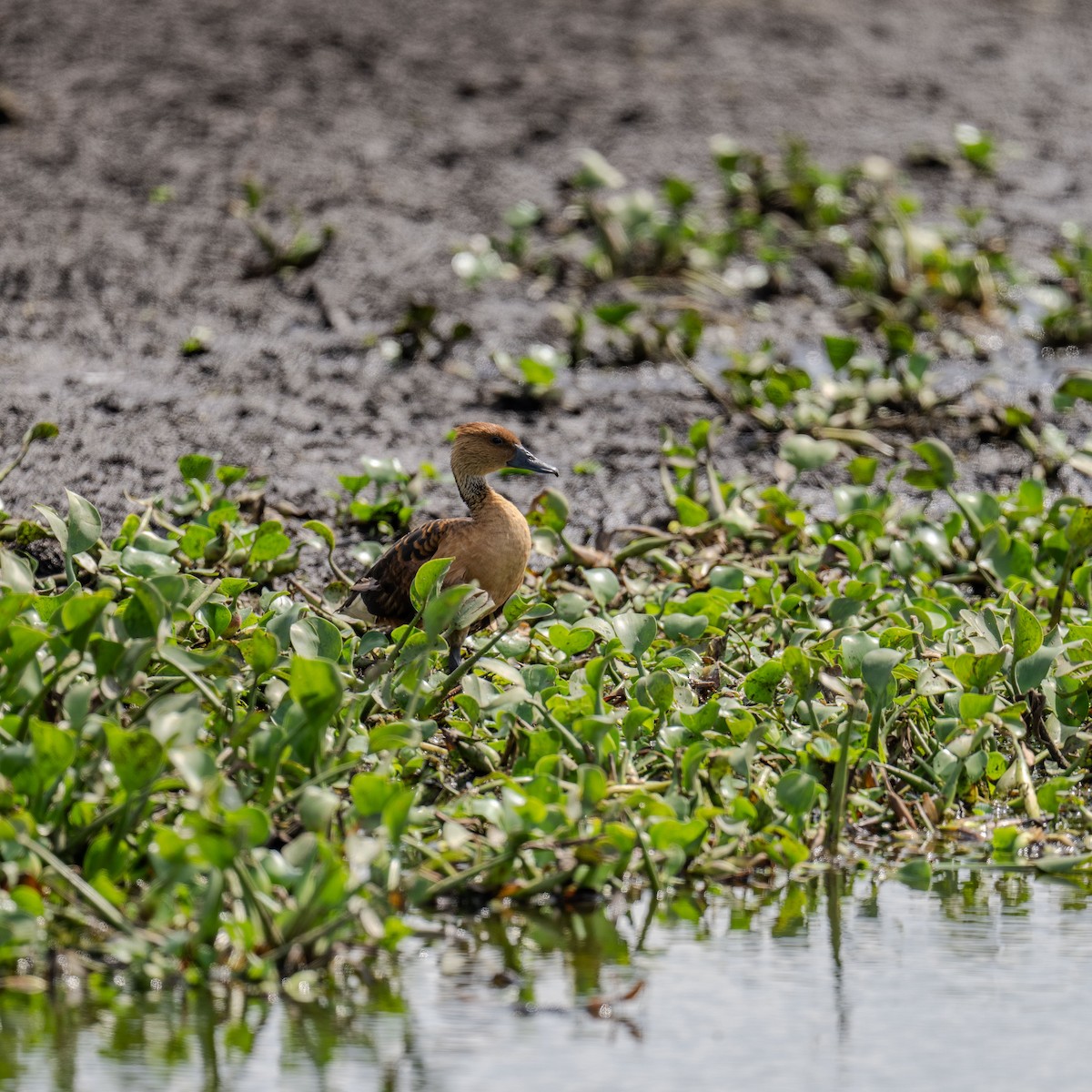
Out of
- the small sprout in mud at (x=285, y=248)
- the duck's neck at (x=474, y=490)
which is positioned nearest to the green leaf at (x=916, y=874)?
the duck's neck at (x=474, y=490)

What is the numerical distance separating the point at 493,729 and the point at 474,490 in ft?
3.65

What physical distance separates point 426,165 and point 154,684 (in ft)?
22.4

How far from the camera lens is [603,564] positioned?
239 inches

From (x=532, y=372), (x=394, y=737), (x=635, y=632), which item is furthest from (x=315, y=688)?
(x=532, y=372)

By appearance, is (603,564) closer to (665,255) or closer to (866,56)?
(665,255)

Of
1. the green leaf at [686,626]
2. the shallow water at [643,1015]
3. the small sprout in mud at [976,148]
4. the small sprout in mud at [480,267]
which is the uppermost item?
the small sprout in mud at [976,148]

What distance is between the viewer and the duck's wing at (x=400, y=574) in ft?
17.5

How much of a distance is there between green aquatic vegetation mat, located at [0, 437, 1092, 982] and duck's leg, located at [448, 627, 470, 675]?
0.40 feet

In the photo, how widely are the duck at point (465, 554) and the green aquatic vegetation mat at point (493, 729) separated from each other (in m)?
0.13

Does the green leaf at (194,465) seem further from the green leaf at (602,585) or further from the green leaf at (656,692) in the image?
the green leaf at (656,692)

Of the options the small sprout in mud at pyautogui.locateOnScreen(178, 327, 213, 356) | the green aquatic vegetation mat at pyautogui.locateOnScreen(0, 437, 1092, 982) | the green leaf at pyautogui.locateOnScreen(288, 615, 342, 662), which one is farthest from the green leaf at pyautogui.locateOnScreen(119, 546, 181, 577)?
the small sprout in mud at pyautogui.locateOnScreen(178, 327, 213, 356)

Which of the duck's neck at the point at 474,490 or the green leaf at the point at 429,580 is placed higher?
the duck's neck at the point at 474,490

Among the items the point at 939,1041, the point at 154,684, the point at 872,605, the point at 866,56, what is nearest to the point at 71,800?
the point at 154,684

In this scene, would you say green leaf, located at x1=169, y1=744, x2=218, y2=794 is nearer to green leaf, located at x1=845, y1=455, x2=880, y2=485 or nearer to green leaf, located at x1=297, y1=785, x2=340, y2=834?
green leaf, located at x1=297, y1=785, x2=340, y2=834
